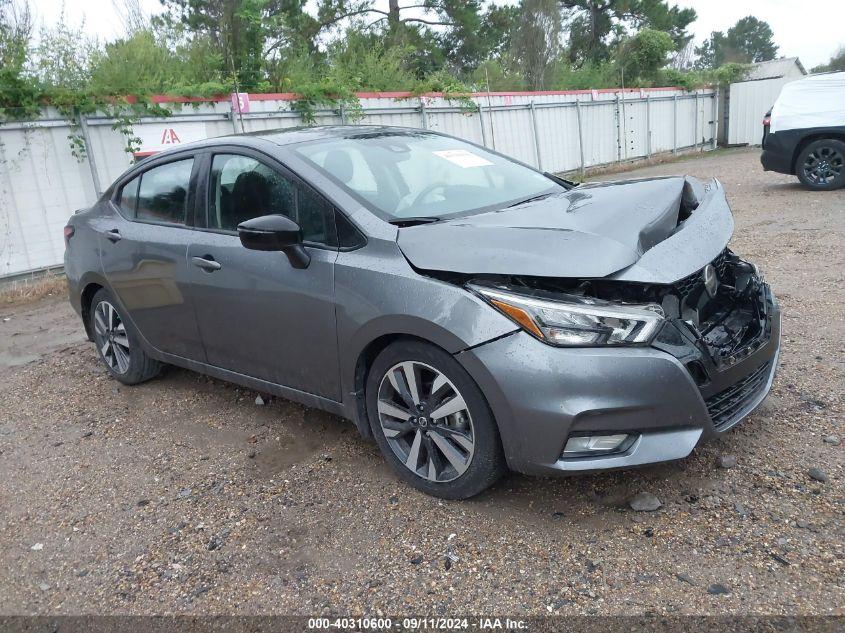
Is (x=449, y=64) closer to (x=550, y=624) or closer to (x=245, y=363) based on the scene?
(x=245, y=363)

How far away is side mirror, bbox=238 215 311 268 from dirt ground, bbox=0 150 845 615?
1.14m

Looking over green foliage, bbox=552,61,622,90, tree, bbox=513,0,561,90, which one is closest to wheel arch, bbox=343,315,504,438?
tree, bbox=513,0,561,90

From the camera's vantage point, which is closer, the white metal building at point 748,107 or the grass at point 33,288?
the grass at point 33,288

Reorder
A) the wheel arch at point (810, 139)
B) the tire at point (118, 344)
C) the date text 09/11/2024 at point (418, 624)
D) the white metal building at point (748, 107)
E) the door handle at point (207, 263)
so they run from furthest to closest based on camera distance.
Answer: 1. the white metal building at point (748, 107)
2. the wheel arch at point (810, 139)
3. the tire at point (118, 344)
4. the door handle at point (207, 263)
5. the date text 09/11/2024 at point (418, 624)

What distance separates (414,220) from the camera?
10.3ft

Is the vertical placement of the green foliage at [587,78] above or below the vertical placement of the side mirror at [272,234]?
above

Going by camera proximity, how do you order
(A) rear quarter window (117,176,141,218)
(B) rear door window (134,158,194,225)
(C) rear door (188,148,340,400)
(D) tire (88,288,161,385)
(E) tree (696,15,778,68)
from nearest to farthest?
(C) rear door (188,148,340,400) < (B) rear door window (134,158,194,225) < (A) rear quarter window (117,176,141,218) < (D) tire (88,288,161,385) < (E) tree (696,15,778,68)

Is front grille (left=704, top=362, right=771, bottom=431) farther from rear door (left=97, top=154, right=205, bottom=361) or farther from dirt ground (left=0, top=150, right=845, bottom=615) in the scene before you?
rear door (left=97, top=154, right=205, bottom=361)

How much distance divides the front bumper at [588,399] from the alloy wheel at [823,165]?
9.72m

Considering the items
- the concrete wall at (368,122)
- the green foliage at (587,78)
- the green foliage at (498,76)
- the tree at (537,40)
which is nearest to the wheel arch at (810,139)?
the concrete wall at (368,122)

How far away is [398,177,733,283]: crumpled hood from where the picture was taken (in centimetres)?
258

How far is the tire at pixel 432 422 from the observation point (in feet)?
8.96

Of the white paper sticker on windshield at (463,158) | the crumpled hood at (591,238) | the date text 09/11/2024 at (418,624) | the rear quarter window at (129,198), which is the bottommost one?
the date text 09/11/2024 at (418,624)

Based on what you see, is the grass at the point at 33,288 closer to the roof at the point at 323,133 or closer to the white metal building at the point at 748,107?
the roof at the point at 323,133
